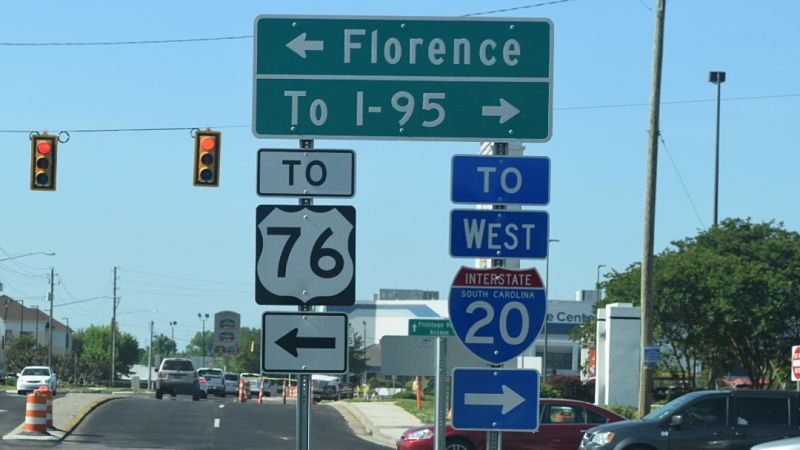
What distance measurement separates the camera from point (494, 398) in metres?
8.96

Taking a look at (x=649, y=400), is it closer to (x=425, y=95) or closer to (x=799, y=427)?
(x=799, y=427)

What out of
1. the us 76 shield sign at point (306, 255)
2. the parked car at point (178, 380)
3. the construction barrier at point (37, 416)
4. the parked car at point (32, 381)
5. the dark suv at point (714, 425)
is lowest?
the parked car at point (32, 381)

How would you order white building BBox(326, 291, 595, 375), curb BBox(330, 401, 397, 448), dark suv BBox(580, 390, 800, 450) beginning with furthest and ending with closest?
white building BBox(326, 291, 595, 375)
curb BBox(330, 401, 397, 448)
dark suv BBox(580, 390, 800, 450)

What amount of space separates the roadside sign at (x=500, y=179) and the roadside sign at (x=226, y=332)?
99.6 metres

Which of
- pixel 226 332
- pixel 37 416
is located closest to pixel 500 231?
pixel 37 416

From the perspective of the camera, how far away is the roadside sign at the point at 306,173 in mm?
8727

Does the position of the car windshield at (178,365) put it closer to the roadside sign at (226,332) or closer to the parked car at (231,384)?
the parked car at (231,384)

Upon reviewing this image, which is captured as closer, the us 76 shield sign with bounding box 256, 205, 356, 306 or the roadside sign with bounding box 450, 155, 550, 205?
the us 76 shield sign with bounding box 256, 205, 356, 306

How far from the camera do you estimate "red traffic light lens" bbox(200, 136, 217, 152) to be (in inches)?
946

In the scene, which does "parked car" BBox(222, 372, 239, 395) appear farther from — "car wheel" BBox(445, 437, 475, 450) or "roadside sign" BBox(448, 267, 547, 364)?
"roadside sign" BBox(448, 267, 547, 364)

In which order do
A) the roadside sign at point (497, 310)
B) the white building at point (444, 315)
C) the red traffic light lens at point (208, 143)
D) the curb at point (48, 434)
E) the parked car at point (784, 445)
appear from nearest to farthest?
the roadside sign at point (497, 310) < the parked car at point (784, 445) < the red traffic light lens at point (208, 143) < the curb at point (48, 434) < the white building at point (444, 315)

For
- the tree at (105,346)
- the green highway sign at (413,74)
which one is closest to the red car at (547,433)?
the green highway sign at (413,74)

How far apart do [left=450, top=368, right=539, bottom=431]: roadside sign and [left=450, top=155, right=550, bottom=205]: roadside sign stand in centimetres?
119

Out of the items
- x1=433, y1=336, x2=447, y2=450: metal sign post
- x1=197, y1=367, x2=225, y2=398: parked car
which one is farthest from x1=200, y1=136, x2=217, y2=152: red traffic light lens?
x1=197, y1=367, x2=225, y2=398: parked car
